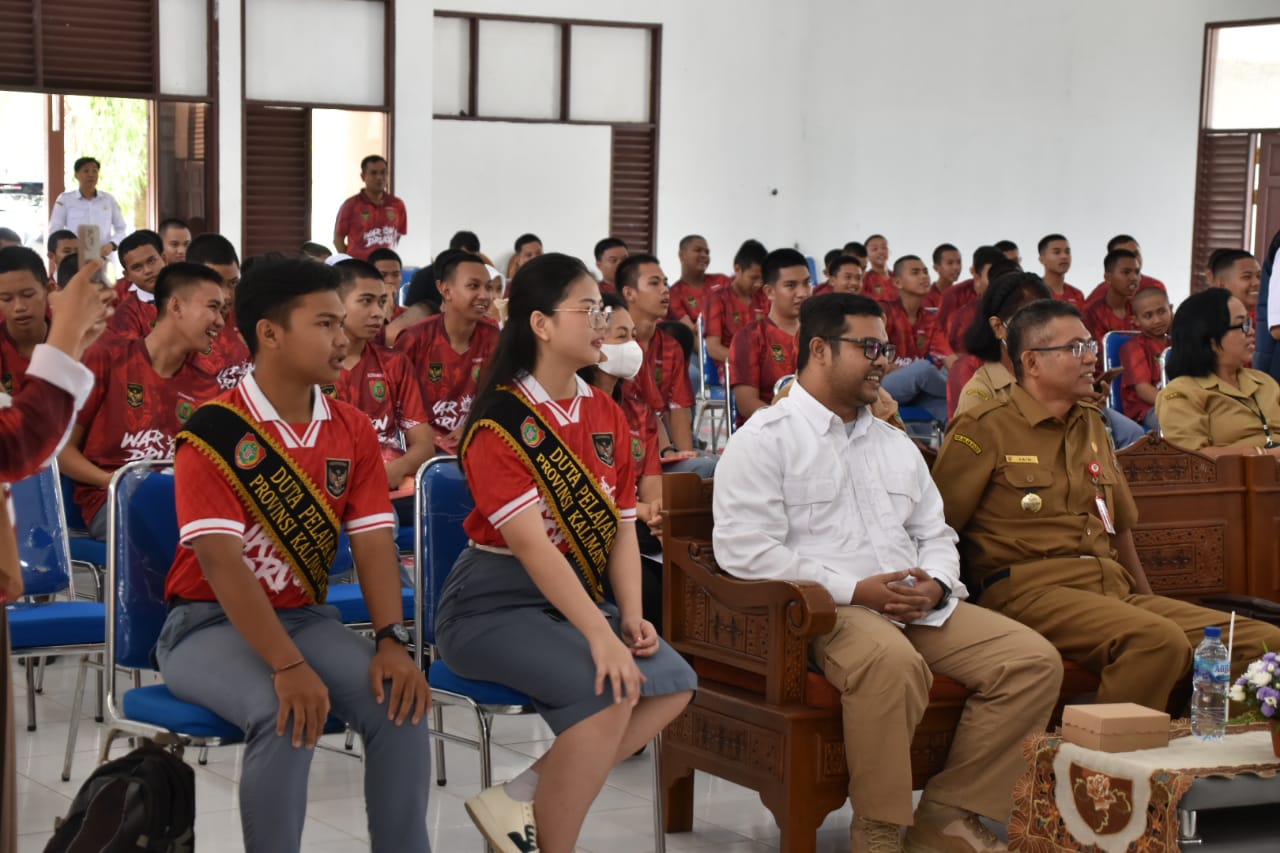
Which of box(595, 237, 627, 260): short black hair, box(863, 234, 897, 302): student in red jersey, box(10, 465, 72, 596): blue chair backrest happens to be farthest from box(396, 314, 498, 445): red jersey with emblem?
box(863, 234, 897, 302): student in red jersey

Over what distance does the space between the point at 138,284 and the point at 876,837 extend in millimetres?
4925

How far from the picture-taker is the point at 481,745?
9.86ft

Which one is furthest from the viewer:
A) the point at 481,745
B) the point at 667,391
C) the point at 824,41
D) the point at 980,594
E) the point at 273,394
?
the point at 824,41

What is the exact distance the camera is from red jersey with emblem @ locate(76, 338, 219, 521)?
13.8 feet

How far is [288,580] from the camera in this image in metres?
2.76

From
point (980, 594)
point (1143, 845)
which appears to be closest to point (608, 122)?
point (980, 594)

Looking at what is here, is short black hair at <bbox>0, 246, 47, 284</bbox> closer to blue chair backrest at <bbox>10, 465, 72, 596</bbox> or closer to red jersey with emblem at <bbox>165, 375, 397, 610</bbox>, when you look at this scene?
blue chair backrest at <bbox>10, 465, 72, 596</bbox>

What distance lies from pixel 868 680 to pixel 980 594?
638mm

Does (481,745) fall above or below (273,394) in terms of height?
below

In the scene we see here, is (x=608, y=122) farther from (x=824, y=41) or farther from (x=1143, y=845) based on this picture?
(x=1143, y=845)

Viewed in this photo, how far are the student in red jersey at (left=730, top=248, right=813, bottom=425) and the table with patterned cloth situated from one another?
3141 millimetres

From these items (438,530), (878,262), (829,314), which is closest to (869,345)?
(829,314)

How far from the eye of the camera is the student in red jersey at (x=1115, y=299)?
26.1 ft

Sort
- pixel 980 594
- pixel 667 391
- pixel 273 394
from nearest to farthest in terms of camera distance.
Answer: pixel 273 394
pixel 980 594
pixel 667 391
